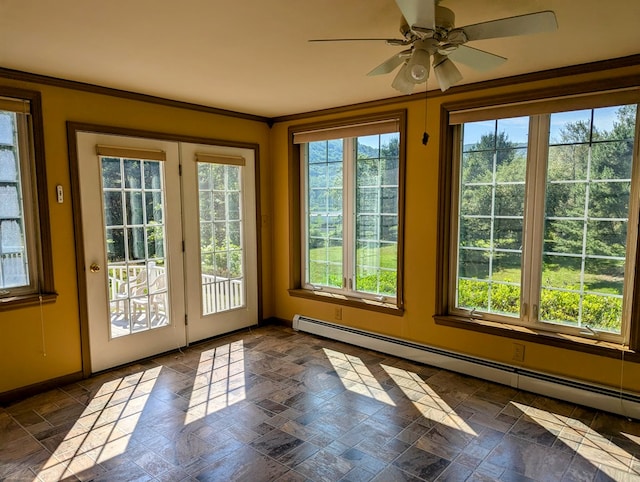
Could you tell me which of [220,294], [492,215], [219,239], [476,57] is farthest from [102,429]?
[492,215]

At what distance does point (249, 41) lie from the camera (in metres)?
2.53

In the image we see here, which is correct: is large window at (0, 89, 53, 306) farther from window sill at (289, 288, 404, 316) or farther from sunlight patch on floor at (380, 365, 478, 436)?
sunlight patch on floor at (380, 365, 478, 436)

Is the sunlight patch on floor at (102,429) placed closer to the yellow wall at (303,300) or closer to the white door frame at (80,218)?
the white door frame at (80,218)

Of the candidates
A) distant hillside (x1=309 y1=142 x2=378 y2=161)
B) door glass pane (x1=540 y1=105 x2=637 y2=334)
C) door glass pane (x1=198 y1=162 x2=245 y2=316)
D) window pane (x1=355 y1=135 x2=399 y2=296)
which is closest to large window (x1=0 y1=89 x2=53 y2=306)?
door glass pane (x1=198 y1=162 x2=245 y2=316)

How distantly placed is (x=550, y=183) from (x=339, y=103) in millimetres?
2048

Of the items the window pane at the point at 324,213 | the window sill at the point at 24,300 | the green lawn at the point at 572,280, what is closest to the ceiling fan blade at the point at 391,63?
the green lawn at the point at 572,280

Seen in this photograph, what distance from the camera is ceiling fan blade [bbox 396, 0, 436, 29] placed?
5.41 ft

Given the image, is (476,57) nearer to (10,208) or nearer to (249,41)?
(249,41)

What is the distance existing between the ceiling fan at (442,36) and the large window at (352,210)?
1.74m

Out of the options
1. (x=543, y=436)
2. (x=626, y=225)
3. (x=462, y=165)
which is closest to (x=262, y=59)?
(x=462, y=165)

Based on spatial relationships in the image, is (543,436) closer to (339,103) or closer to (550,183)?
(550,183)

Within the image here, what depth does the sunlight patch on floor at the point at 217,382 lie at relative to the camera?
3.12 metres

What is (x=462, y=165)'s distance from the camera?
12.3 feet

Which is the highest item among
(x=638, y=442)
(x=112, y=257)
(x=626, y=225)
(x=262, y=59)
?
(x=262, y=59)
